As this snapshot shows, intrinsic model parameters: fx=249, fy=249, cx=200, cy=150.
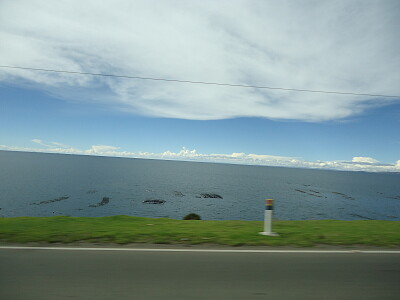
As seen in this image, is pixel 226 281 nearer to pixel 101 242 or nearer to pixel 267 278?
pixel 267 278

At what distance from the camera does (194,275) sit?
3.98 m

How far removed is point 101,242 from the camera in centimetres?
570

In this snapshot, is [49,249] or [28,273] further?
[49,249]

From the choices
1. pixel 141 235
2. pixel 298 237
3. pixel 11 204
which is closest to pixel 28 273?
pixel 141 235

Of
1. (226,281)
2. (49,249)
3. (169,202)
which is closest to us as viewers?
(226,281)

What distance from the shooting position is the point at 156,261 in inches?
Answer: 179

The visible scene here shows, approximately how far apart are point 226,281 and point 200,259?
1.00 m

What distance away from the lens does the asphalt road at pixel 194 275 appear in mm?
3365

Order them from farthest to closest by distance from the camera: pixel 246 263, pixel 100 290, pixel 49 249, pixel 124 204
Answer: pixel 124 204
pixel 49 249
pixel 246 263
pixel 100 290

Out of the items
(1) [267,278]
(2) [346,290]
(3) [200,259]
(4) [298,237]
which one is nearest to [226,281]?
(1) [267,278]

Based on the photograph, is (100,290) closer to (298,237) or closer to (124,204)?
(298,237)

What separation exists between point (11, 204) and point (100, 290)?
176 ft

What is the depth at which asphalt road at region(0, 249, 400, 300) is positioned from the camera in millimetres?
3365

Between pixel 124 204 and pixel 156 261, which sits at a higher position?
pixel 156 261
